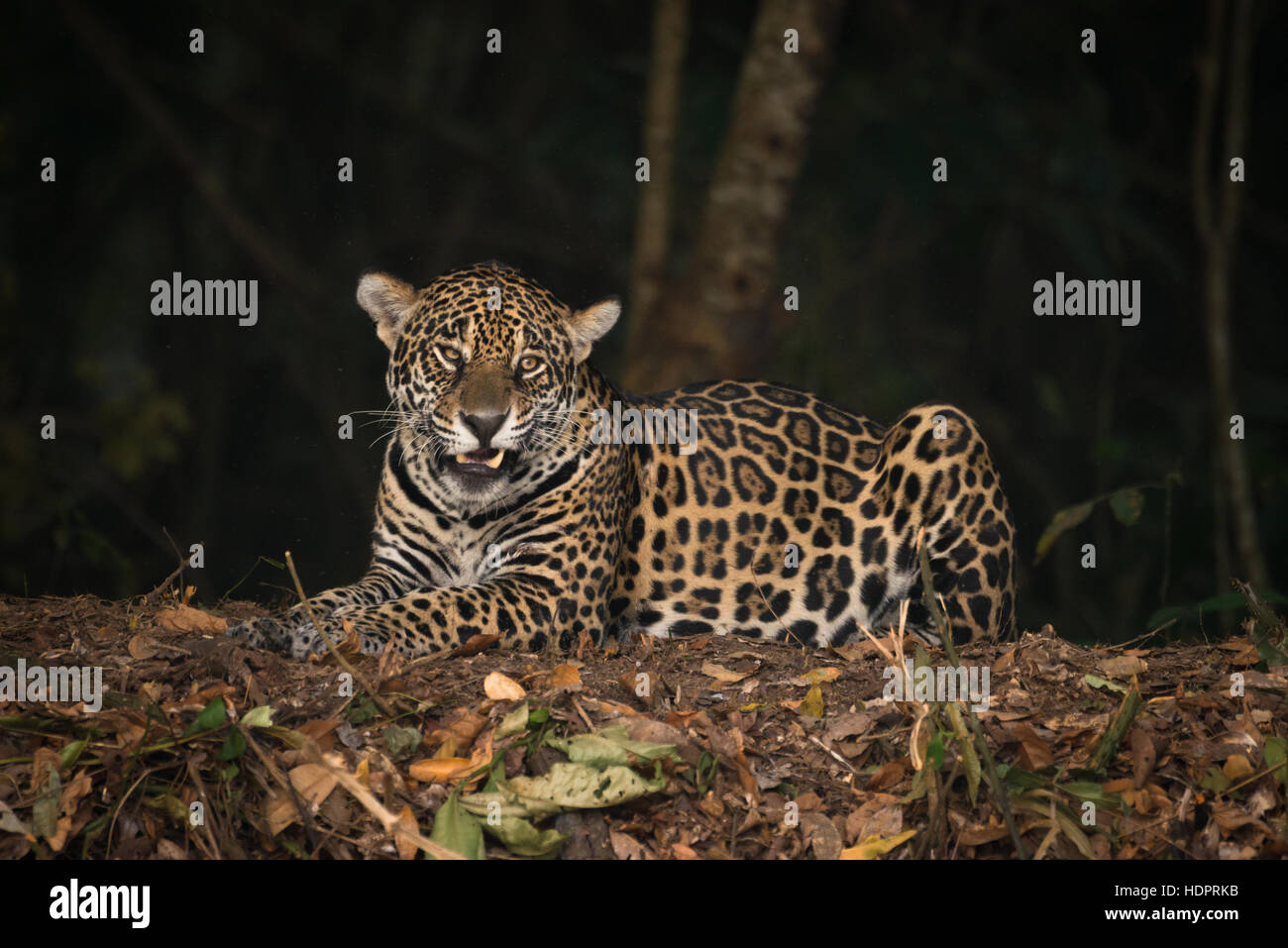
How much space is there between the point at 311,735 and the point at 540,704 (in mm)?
819

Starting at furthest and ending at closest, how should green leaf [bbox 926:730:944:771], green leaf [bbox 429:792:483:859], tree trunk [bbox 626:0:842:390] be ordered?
tree trunk [bbox 626:0:842:390], green leaf [bbox 926:730:944:771], green leaf [bbox 429:792:483:859]

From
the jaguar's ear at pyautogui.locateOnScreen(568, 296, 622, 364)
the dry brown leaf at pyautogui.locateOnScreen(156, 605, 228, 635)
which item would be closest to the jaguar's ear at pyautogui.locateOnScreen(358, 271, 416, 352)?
the jaguar's ear at pyautogui.locateOnScreen(568, 296, 622, 364)

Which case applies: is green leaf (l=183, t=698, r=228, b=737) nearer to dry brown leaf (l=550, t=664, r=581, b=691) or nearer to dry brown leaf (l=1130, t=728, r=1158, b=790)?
dry brown leaf (l=550, t=664, r=581, b=691)

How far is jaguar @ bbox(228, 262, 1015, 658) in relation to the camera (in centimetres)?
676

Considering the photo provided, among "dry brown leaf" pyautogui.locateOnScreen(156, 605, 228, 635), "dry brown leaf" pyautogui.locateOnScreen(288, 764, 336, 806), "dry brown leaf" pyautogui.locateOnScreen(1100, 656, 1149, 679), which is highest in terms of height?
"dry brown leaf" pyautogui.locateOnScreen(156, 605, 228, 635)

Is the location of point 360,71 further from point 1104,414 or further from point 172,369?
point 1104,414

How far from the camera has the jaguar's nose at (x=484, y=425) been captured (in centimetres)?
647

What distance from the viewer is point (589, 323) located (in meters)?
7.38

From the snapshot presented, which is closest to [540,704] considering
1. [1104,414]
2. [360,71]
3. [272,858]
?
[272,858]

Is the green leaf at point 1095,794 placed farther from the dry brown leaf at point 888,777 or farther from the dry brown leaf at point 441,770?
the dry brown leaf at point 441,770

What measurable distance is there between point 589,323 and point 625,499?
0.98 metres

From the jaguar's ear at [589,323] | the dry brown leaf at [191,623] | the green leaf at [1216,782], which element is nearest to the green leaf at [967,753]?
the green leaf at [1216,782]

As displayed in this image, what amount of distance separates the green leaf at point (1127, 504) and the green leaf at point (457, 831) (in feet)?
16.9

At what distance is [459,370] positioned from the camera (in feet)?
22.5
